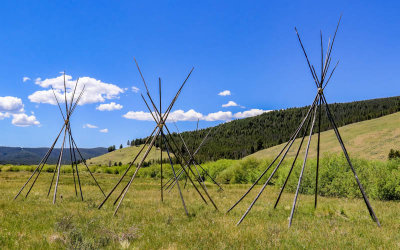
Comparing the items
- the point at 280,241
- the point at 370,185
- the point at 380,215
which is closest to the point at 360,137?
the point at 370,185

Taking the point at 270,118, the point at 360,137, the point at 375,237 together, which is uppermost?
the point at 270,118

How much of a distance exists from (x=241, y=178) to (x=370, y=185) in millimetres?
24120

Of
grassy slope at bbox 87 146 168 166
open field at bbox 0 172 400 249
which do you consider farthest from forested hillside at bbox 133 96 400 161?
open field at bbox 0 172 400 249

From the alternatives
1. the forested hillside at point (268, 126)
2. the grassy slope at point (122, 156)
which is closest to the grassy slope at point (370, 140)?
the forested hillside at point (268, 126)

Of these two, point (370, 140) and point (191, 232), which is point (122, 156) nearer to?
point (370, 140)

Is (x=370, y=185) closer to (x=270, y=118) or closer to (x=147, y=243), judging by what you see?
(x=147, y=243)

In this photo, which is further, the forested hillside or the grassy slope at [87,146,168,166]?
the grassy slope at [87,146,168,166]

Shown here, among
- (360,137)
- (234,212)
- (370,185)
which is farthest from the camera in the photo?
(360,137)

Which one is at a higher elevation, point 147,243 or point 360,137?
point 360,137

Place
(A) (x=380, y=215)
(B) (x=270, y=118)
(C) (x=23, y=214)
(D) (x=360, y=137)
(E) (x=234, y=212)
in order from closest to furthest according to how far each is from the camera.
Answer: (C) (x=23, y=214) → (A) (x=380, y=215) → (E) (x=234, y=212) → (D) (x=360, y=137) → (B) (x=270, y=118)

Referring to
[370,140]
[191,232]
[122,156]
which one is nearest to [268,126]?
[122,156]

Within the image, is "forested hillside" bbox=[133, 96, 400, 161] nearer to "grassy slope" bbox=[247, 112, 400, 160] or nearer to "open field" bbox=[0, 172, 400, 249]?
"grassy slope" bbox=[247, 112, 400, 160]

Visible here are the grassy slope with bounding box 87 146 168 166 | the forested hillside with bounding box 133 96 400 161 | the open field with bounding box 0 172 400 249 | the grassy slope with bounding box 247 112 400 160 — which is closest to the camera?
the open field with bounding box 0 172 400 249

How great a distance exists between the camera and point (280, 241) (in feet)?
19.2
